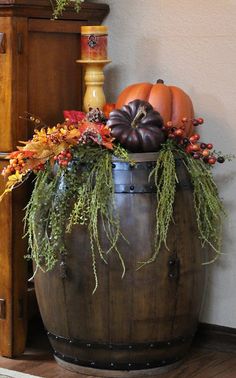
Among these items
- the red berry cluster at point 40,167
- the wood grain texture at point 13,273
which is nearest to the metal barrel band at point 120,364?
the wood grain texture at point 13,273

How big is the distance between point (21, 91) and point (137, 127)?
50cm

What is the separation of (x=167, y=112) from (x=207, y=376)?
960 millimetres

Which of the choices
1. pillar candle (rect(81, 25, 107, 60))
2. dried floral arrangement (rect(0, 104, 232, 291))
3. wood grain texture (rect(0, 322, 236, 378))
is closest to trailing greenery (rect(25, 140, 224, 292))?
dried floral arrangement (rect(0, 104, 232, 291))

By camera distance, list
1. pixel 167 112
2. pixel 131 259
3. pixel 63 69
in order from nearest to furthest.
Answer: pixel 131 259, pixel 167 112, pixel 63 69

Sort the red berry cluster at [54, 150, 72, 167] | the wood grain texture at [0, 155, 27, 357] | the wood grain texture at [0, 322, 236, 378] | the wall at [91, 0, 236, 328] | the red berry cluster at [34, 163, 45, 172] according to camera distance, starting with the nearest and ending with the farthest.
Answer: the red berry cluster at [54, 150, 72, 167] → the red berry cluster at [34, 163, 45, 172] → the wood grain texture at [0, 322, 236, 378] → the wood grain texture at [0, 155, 27, 357] → the wall at [91, 0, 236, 328]

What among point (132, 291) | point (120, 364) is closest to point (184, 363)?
point (120, 364)

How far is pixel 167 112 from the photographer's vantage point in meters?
3.06

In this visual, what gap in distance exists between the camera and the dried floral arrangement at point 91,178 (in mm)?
2801

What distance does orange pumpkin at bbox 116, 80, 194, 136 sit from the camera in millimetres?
3059

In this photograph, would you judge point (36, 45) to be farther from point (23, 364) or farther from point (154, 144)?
point (23, 364)

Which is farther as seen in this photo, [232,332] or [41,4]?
[232,332]

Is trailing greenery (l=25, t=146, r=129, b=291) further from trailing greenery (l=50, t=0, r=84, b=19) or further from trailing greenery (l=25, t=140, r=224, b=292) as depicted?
trailing greenery (l=50, t=0, r=84, b=19)

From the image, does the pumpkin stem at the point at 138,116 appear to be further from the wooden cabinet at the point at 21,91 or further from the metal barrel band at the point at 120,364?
the metal barrel band at the point at 120,364

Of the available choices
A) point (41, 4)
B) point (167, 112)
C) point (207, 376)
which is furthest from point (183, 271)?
point (41, 4)
